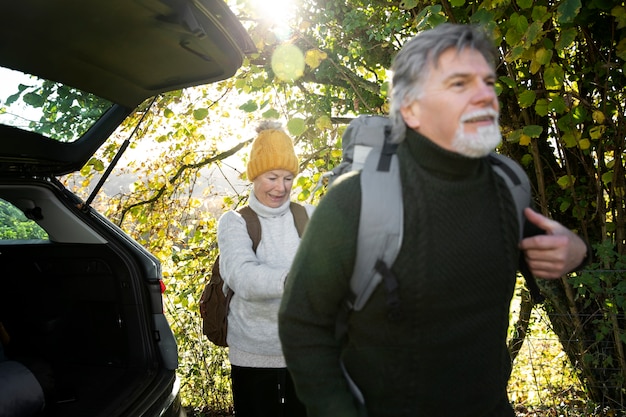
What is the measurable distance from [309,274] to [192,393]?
4.26 meters

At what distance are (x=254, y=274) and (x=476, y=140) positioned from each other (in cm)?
120

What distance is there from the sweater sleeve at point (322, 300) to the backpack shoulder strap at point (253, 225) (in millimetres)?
1135

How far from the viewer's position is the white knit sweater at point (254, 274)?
7.77 ft

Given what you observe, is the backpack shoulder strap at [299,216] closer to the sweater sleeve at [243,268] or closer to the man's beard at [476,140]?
the sweater sleeve at [243,268]

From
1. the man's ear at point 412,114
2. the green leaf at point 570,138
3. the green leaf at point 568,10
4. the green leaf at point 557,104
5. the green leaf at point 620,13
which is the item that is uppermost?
the green leaf at point 620,13

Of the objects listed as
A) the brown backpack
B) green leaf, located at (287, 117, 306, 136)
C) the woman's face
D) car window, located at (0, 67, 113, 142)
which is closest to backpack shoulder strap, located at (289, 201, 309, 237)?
the brown backpack

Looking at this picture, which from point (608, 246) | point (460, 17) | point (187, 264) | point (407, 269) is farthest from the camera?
point (187, 264)

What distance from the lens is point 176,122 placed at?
5.91m

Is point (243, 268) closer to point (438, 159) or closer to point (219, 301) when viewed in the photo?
point (219, 301)

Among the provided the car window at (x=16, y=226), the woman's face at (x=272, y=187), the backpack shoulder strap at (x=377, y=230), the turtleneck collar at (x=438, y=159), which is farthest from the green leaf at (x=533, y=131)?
the car window at (x=16, y=226)

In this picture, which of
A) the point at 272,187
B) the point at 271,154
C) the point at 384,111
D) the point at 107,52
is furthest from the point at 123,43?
the point at 384,111

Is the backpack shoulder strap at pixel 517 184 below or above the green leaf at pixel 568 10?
below

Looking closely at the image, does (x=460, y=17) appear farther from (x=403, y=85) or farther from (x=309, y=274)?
(x=309, y=274)

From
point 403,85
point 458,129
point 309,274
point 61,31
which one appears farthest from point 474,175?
point 61,31
